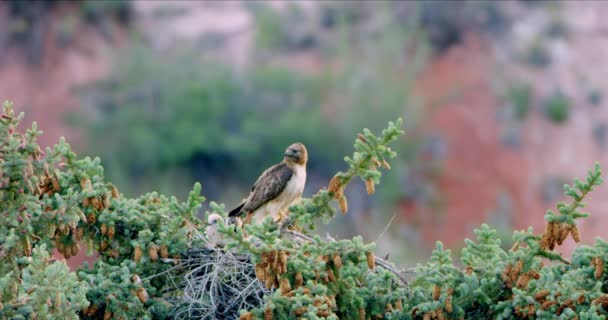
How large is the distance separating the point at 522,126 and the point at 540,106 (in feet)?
2.20

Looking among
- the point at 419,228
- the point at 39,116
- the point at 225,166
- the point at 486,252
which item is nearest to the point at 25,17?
the point at 39,116

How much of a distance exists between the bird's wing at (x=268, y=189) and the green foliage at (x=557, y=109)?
53.4 ft

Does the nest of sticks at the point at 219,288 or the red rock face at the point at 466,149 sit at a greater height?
the red rock face at the point at 466,149

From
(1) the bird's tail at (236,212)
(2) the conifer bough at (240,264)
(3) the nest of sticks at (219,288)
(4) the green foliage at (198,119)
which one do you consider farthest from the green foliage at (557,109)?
(3) the nest of sticks at (219,288)

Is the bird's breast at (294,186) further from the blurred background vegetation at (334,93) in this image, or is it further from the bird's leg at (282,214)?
the blurred background vegetation at (334,93)

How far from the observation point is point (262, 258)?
5480 mm

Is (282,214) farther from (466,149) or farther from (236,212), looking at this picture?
(466,149)

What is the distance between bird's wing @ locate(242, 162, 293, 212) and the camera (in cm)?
830

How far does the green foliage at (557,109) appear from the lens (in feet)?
78.2

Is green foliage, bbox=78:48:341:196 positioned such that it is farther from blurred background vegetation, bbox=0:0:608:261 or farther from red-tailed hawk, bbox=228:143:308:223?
red-tailed hawk, bbox=228:143:308:223

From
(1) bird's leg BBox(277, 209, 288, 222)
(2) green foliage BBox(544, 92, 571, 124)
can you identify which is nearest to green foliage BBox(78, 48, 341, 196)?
(2) green foliage BBox(544, 92, 571, 124)

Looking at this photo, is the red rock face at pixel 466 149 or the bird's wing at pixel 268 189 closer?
the bird's wing at pixel 268 189

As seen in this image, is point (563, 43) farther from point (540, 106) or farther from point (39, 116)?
point (39, 116)

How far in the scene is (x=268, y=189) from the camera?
8.30 metres
